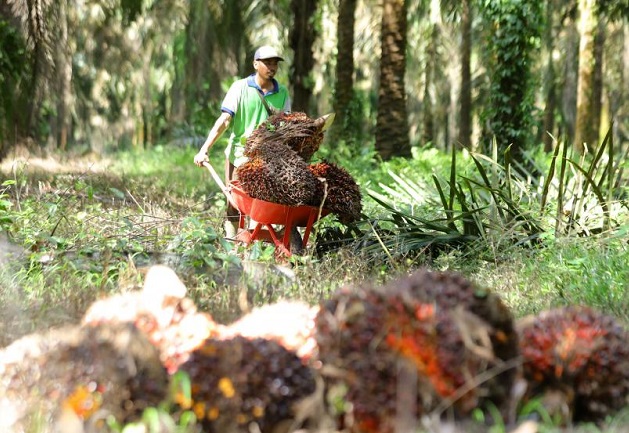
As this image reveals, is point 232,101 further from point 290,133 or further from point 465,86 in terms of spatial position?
point 465,86

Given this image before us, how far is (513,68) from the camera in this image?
46.3 feet

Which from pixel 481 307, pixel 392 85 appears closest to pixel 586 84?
pixel 392 85

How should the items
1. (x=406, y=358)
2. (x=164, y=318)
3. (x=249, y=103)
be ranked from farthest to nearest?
(x=249, y=103) < (x=164, y=318) < (x=406, y=358)

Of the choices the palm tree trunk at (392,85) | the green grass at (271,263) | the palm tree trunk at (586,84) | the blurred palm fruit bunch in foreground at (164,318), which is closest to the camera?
the blurred palm fruit bunch in foreground at (164,318)

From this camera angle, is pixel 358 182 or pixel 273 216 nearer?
pixel 273 216

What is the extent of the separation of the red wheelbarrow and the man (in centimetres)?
60

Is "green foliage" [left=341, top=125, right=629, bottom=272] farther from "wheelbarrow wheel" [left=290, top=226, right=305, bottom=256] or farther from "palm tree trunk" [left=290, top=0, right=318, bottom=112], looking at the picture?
"palm tree trunk" [left=290, top=0, right=318, bottom=112]

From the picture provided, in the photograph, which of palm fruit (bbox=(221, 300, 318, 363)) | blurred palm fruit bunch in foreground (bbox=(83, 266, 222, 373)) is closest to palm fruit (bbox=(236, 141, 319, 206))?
palm fruit (bbox=(221, 300, 318, 363))

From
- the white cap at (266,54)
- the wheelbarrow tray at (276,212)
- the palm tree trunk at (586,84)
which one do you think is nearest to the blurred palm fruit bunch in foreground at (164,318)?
the wheelbarrow tray at (276,212)

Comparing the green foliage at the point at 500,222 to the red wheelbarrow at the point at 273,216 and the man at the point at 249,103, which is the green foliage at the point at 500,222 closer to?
the red wheelbarrow at the point at 273,216

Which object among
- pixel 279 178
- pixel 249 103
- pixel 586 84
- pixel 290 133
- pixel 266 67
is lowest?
pixel 279 178

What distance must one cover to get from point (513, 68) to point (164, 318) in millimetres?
10958

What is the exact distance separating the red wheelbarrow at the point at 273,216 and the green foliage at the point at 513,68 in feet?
22.8

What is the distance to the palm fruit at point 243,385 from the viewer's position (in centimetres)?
345
